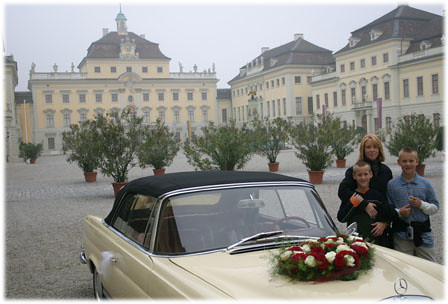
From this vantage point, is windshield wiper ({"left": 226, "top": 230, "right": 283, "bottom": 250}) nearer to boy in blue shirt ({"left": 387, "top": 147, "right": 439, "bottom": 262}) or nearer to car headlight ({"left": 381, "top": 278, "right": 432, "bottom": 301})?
car headlight ({"left": 381, "top": 278, "right": 432, "bottom": 301})

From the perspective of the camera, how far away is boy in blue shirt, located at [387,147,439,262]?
4.03 m

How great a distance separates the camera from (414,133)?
16516 mm

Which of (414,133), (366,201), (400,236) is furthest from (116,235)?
(414,133)

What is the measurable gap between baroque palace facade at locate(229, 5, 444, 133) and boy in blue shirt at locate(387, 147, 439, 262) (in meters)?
34.3

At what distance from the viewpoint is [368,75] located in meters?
57.7

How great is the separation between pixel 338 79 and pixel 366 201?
61.4 m

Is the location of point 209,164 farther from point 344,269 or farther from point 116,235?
point 344,269

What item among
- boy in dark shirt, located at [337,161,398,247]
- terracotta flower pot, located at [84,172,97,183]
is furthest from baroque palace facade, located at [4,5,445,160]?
boy in dark shirt, located at [337,161,398,247]

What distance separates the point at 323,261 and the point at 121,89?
75.8 m

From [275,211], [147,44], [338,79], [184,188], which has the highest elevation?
[147,44]

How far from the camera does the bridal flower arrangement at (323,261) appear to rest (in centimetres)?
270

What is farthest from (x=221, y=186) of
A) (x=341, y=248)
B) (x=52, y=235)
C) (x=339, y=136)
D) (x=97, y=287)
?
(x=339, y=136)

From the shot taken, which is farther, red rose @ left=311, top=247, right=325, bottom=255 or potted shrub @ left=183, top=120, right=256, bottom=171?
potted shrub @ left=183, top=120, right=256, bottom=171

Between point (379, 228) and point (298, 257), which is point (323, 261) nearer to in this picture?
point (298, 257)
